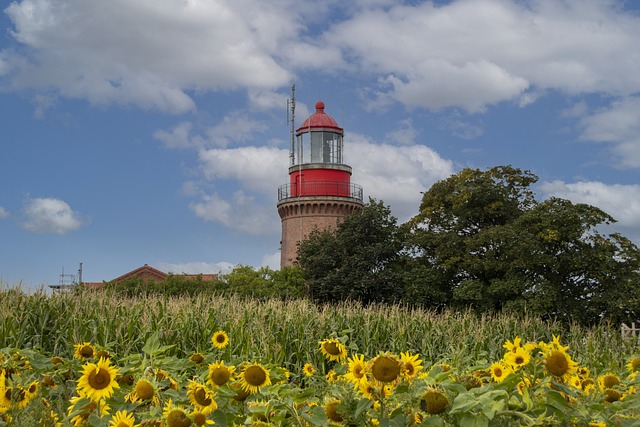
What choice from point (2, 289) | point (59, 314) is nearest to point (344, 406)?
point (59, 314)

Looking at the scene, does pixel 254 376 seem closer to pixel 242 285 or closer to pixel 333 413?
pixel 333 413

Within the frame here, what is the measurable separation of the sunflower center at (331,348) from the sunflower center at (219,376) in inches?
37.7

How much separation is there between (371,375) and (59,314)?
419 inches

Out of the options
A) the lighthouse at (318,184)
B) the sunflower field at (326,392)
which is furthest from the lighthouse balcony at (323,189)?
the sunflower field at (326,392)

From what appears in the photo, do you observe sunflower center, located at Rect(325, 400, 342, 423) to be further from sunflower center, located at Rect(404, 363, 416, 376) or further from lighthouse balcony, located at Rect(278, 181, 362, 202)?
lighthouse balcony, located at Rect(278, 181, 362, 202)

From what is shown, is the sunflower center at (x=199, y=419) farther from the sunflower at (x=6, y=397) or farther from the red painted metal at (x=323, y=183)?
the red painted metal at (x=323, y=183)

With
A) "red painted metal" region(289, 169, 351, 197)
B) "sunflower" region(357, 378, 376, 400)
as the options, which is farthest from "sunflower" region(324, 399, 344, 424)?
"red painted metal" region(289, 169, 351, 197)

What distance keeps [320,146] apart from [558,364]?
115 feet

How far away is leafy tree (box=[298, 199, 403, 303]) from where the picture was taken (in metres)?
30.7

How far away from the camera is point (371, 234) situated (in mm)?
32438

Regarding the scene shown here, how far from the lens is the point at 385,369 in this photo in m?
2.40

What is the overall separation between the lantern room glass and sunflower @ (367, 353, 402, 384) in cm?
3533

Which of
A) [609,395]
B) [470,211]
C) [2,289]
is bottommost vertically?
[609,395]

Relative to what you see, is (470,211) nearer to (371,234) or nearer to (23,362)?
(371,234)
